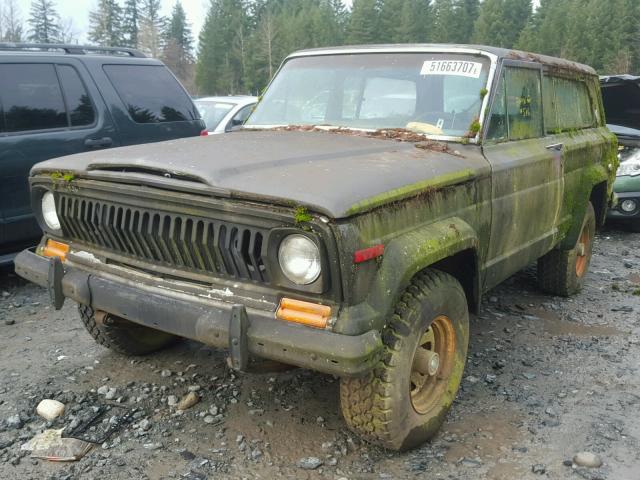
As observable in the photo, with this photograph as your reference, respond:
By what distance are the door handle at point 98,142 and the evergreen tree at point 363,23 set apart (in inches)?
2302

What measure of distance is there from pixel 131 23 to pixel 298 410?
74.3 meters

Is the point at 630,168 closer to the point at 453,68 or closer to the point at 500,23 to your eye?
the point at 453,68

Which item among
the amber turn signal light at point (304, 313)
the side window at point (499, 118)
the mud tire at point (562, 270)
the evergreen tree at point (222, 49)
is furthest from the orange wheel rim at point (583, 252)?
the evergreen tree at point (222, 49)

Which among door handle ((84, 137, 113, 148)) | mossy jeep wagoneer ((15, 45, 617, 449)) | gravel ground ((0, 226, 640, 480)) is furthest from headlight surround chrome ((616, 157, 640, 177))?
door handle ((84, 137, 113, 148))

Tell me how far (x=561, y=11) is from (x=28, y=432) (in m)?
60.1

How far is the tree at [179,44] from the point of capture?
72.1m

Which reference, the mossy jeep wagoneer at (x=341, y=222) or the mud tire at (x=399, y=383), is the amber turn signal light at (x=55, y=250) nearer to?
the mossy jeep wagoneer at (x=341, y=222)

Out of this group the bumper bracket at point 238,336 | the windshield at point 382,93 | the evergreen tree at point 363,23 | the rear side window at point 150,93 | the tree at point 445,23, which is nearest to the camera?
the bumper bracket at point 238,336

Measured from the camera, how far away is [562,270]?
5.25 m

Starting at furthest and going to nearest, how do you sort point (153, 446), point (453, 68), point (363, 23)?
point (363, 23)
point (453, 68)
point (153, 446)

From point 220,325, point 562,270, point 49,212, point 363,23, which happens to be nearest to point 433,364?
point 220,325

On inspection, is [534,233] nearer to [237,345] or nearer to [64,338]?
[237,345]

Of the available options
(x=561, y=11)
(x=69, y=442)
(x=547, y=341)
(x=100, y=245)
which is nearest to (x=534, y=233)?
(x=547, y=341)

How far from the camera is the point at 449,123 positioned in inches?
143
